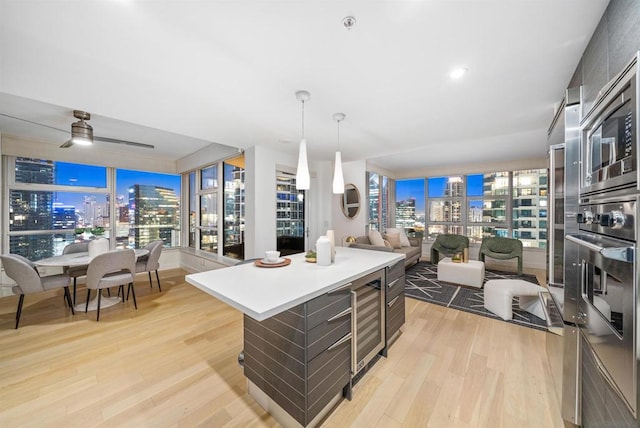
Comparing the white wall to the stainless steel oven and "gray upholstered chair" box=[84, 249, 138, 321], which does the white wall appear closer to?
"gray upholstered chair" box=[84, 249, 138, 321]

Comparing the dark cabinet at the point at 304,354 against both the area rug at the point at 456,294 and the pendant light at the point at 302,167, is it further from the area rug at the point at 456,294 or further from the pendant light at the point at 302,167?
the area rug at the point at 456,294

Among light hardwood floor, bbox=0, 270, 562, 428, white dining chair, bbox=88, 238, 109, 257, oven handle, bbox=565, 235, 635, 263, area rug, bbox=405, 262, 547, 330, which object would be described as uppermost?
oven handle, bbox=565, 235, 635, 263

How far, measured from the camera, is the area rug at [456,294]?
284cm

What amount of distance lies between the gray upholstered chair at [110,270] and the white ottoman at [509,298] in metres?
4.82

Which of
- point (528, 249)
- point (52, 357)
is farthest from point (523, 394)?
point (528, 249)

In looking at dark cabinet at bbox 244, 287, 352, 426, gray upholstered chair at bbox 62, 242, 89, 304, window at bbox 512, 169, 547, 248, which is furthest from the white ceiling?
window at bbox 512, 169, 547, 248

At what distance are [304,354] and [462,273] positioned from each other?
3745 mm

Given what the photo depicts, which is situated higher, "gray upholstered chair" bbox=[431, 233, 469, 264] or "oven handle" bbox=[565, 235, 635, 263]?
"oven handle" bbox=[565, 235, 635, 263]

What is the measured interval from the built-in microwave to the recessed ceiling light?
85cm

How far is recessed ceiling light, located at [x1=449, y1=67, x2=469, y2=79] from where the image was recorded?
1.77 m

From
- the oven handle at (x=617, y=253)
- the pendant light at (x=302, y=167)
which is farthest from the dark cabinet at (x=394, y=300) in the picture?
the oven handle at (x=617, y=253)

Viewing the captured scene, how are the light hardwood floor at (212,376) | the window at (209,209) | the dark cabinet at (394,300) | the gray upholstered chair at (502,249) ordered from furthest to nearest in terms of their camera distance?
the window at (209,209) < the gray upholstered chair at (502,249) < the dark cabinet at (394,300) < the light hardwood floor at (212,376)

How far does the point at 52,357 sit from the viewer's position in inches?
84.7

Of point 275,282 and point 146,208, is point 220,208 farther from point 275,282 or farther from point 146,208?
point 275,282
